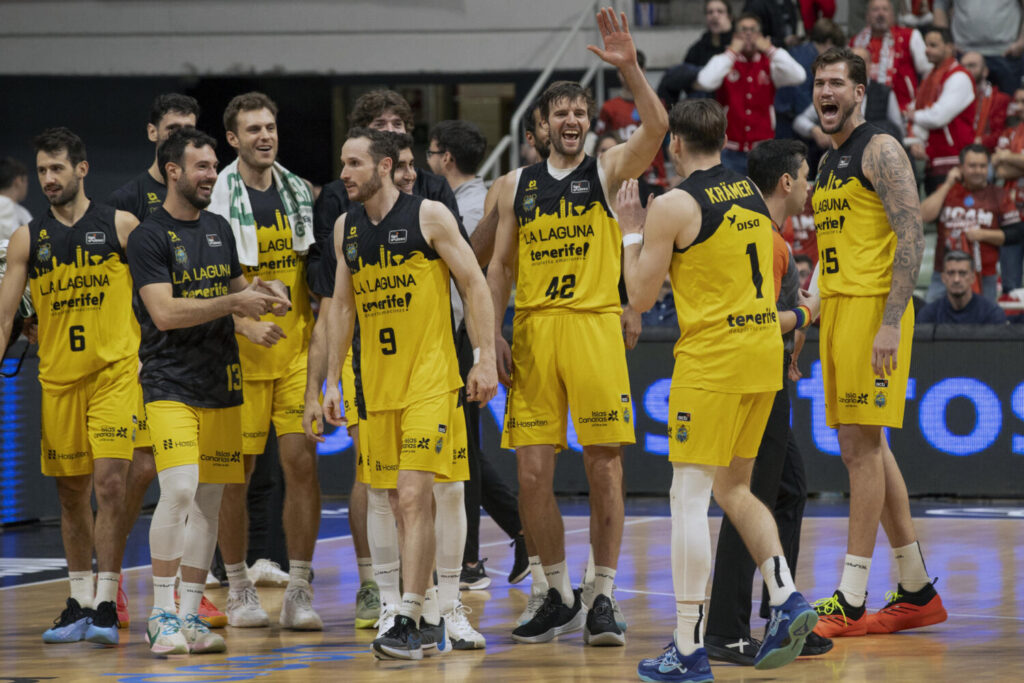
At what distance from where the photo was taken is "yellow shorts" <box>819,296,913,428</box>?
6996 mm

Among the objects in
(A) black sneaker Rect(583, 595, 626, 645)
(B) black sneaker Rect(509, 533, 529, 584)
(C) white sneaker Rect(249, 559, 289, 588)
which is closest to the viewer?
(A) black sneaker Rect(583, 595, 626, 645)

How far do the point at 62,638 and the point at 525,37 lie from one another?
13108mm

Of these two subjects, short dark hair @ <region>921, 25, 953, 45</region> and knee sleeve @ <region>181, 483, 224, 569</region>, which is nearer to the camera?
knee sleeve @ <region>181, 483, 224, 569</region>

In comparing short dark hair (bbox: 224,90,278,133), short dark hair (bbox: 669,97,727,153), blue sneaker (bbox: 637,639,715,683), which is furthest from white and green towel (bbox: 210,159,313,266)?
blue sneaker (bbox: 637,639,715,683)

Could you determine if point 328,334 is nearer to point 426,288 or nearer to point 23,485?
point 426,288

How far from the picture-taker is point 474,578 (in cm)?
888

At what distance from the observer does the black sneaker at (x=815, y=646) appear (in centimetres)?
652

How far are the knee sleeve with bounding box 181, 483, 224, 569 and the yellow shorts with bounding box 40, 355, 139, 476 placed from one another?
0.48 metres

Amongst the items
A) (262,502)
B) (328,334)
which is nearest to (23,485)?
(262,502)

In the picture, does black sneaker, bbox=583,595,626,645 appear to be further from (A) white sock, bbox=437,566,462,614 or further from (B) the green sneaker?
(B) the green sneaker

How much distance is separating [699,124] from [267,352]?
9.65 feet

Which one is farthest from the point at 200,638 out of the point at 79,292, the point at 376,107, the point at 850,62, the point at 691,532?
→ the point at 850,62

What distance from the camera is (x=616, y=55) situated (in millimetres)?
6684

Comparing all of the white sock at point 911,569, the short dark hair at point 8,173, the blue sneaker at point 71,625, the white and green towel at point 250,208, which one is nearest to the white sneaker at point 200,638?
the blue sneaker at point 71,625
